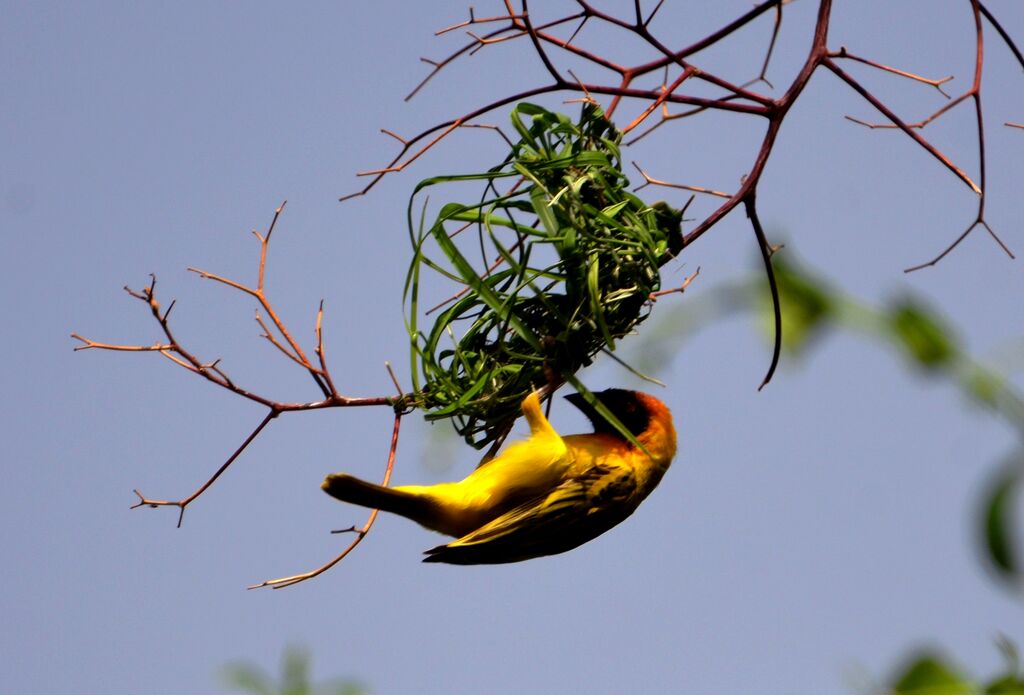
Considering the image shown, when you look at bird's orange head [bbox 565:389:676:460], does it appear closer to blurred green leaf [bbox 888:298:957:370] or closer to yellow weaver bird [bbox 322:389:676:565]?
yellow weaver bird [bbox 322:389:676:565]

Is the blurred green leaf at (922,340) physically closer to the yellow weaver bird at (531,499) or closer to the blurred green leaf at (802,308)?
the blurred green leaf at (802,308)

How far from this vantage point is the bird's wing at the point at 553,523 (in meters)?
3.19

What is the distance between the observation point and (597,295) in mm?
2854

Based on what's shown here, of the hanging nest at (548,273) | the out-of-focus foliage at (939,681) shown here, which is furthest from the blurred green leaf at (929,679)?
the hanging nest at (548,273)

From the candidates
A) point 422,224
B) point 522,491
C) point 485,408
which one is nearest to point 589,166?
point 422,224

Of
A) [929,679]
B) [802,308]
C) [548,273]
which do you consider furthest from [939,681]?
[548,273]

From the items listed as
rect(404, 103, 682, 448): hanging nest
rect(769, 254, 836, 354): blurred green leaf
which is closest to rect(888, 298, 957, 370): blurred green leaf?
rect(769, 254, 836, 354): blurred green leaf

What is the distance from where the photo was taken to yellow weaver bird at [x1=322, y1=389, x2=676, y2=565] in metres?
3.19

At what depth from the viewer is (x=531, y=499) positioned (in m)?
3.29

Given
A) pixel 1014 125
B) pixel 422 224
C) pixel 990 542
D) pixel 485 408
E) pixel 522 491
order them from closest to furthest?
pixel 990 542, pixel 1014 125, pixel 422 224, pixel 485 408, pixel 522 491

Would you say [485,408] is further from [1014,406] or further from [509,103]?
[1014,406]

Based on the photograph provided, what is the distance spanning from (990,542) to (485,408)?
8.66 ft

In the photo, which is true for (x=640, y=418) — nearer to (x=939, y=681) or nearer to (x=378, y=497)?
(x=378, y=497)

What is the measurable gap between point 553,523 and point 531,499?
3.6 inches
